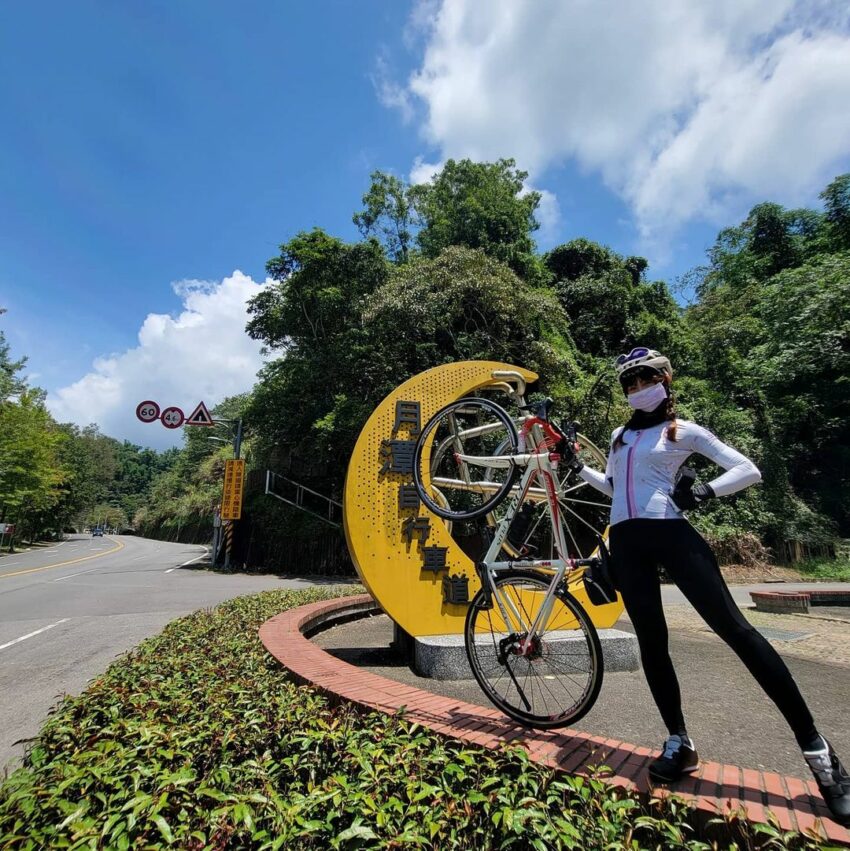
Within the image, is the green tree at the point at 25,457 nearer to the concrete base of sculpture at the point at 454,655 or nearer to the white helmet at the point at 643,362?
the concrete base of sculpture at the point at 454,655

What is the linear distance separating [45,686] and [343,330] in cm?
1645

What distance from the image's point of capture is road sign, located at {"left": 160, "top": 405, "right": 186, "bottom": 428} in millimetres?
18984

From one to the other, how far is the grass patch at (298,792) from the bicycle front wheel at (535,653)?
22.2 inches

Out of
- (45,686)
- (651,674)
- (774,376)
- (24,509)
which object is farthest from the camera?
(24,509)

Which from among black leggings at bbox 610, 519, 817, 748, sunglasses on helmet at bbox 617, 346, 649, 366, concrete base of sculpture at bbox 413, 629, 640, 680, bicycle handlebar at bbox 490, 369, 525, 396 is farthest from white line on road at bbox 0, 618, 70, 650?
sunglasses on helmet at bbox 617, 346, 649, 366

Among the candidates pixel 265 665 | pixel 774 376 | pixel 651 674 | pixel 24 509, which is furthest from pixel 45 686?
pixel 24 509

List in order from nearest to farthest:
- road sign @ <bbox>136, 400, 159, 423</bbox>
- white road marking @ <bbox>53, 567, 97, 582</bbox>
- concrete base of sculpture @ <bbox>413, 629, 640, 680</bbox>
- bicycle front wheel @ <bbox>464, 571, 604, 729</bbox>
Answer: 1. bicycle front wheel @ <bbox>464, 571, 604, 729</bbox>
2. concrete base of sculpture @ <bbox>413, 629, 640, 680</bbox>
3. white road marking @ <bbox>53, 567, 97, 582</bbox>
4. road sign @ <bbox>136, 400, 159, 423</bbox>

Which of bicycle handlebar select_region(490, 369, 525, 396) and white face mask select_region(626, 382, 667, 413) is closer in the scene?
white face mask select_region(626, 382, 667, 413)

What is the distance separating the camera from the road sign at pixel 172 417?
1898cm

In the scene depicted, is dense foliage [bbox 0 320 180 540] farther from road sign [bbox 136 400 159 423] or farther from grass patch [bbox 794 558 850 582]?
grass patch [bbox 794 558 850 582]

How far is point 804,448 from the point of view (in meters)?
23.2

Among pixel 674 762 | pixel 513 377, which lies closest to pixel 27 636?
pixel 513 377

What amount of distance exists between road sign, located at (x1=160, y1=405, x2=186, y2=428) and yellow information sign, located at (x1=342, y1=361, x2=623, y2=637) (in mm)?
16041

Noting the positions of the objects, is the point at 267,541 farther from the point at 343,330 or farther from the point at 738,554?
the point at 738,554
